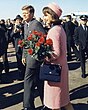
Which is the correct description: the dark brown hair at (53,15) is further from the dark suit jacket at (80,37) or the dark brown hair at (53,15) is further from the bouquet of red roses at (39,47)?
the dark suit jacket at (80,37)

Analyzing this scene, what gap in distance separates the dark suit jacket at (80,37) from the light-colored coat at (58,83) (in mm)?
4691

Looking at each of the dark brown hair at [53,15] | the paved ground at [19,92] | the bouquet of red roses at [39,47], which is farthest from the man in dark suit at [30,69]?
the dark brown hair at [53,15]

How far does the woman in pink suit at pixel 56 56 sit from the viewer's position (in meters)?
4.27

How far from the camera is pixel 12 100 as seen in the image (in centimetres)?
686

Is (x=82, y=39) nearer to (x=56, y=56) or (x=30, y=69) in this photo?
(x=30, y=69)

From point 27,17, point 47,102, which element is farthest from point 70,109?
point 27,17

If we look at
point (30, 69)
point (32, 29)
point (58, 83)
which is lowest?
point (58, 83)

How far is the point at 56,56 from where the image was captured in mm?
4270

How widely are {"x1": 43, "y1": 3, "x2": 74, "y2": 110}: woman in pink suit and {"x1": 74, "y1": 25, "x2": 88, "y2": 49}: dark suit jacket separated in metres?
4.70

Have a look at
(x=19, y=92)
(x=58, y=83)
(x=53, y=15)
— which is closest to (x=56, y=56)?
(x=58, y=83)

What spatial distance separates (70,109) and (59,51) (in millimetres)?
1003

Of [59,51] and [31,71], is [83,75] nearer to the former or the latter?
[31,71]

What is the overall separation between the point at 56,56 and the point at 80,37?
501 centimetres

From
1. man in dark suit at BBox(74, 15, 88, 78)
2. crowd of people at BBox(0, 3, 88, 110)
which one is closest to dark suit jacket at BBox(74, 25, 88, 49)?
man in dark suit at BBox(74, 15, 88, 78)
